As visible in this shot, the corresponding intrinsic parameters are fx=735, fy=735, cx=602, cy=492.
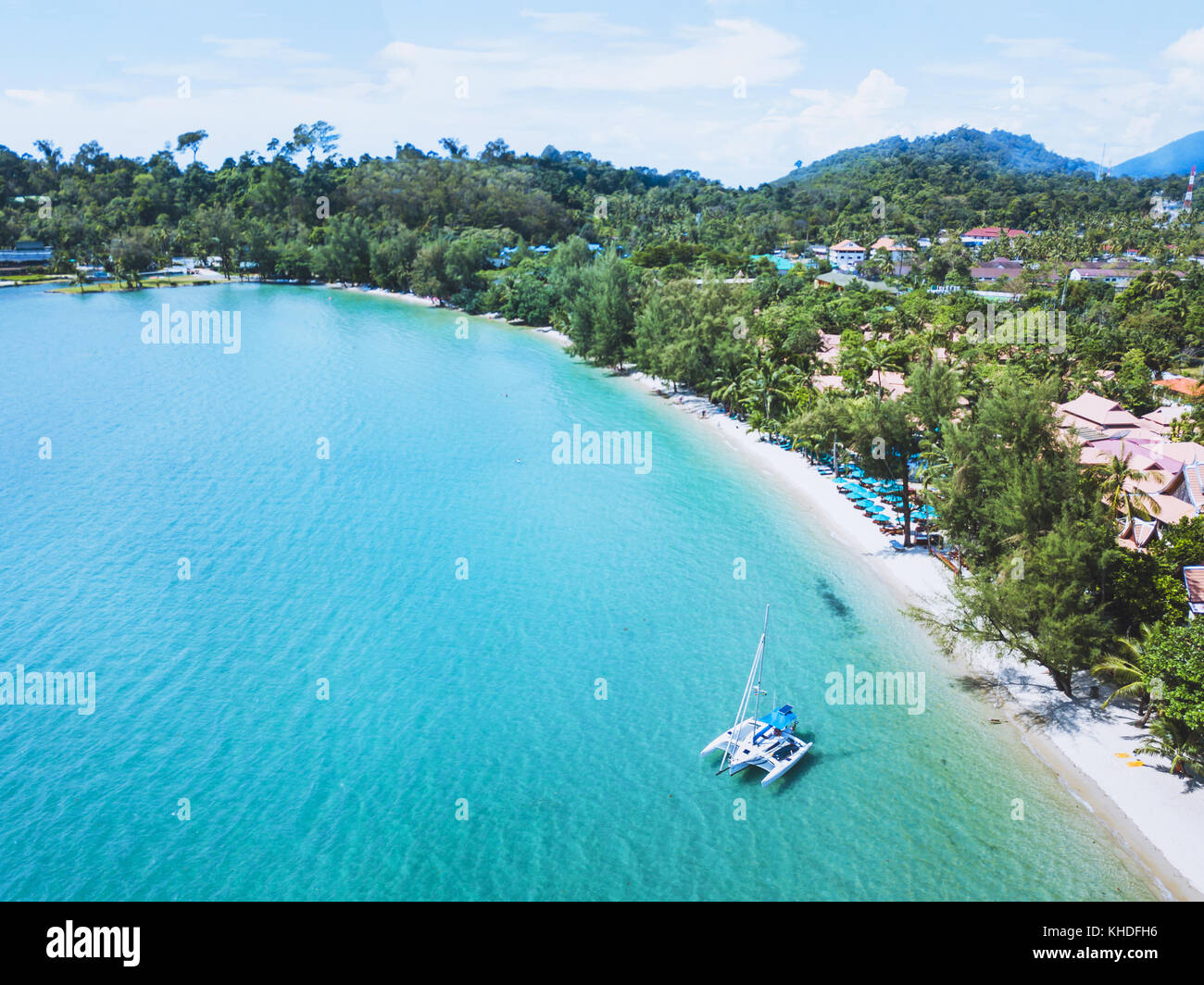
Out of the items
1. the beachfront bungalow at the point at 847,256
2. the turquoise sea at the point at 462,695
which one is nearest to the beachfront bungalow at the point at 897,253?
the beachfront bungalow at the point at 847,256

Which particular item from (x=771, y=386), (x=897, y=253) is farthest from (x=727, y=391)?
(x=897, y=253)

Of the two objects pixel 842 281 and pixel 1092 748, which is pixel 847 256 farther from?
pixel 1092 748

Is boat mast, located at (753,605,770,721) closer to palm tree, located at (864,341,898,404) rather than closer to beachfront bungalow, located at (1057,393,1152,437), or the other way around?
palm tree, located at (864,341,898,404)

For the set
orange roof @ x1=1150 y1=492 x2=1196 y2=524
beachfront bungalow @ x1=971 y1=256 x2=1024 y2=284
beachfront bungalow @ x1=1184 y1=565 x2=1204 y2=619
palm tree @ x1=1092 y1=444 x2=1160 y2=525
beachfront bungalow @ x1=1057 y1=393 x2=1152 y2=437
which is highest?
beachfront bungalow @ x1=971 y1=256 x2=1024 y2=284

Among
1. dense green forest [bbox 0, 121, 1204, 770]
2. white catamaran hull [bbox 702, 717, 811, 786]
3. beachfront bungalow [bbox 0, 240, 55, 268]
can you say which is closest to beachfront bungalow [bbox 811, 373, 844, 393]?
dense green forest [bbox 0, 121, 1204, 770]

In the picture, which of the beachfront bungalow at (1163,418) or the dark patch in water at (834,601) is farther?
the beachfront bungalow at (1163,418)
